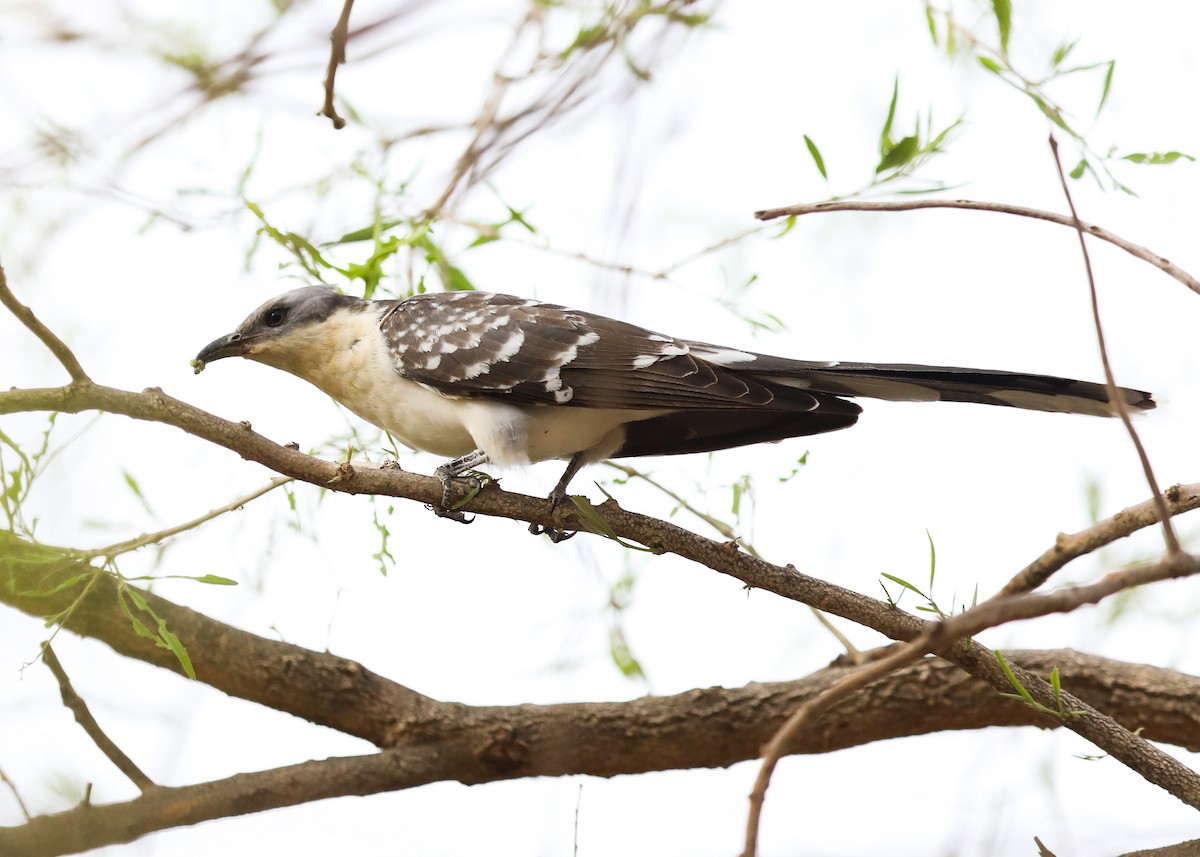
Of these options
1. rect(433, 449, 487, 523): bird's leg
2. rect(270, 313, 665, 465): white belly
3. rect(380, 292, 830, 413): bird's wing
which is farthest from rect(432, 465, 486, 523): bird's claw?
rect(380, 292, 830, 413): bird's wing

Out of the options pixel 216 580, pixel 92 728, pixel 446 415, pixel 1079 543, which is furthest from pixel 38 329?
pixel 1079 543

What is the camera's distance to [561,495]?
2668mm

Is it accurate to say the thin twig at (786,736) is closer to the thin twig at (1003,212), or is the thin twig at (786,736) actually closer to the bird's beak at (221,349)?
the thin twig at (1003,212)

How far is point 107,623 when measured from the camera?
283cm

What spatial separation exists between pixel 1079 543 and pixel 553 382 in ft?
4.62

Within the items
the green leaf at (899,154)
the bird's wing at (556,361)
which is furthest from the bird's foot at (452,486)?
the green leaf at (899,154)

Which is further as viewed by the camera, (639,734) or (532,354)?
(639,734)

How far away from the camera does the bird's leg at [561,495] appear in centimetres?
264

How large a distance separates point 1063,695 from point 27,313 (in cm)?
204

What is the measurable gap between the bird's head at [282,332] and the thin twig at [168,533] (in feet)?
2.17

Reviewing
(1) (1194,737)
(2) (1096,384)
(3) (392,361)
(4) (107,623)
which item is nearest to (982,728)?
(1) (1194,737)

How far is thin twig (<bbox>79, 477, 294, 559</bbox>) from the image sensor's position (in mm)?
2242

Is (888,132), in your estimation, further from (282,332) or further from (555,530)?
(282,332)

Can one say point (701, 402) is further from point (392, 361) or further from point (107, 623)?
point (107, 623)
